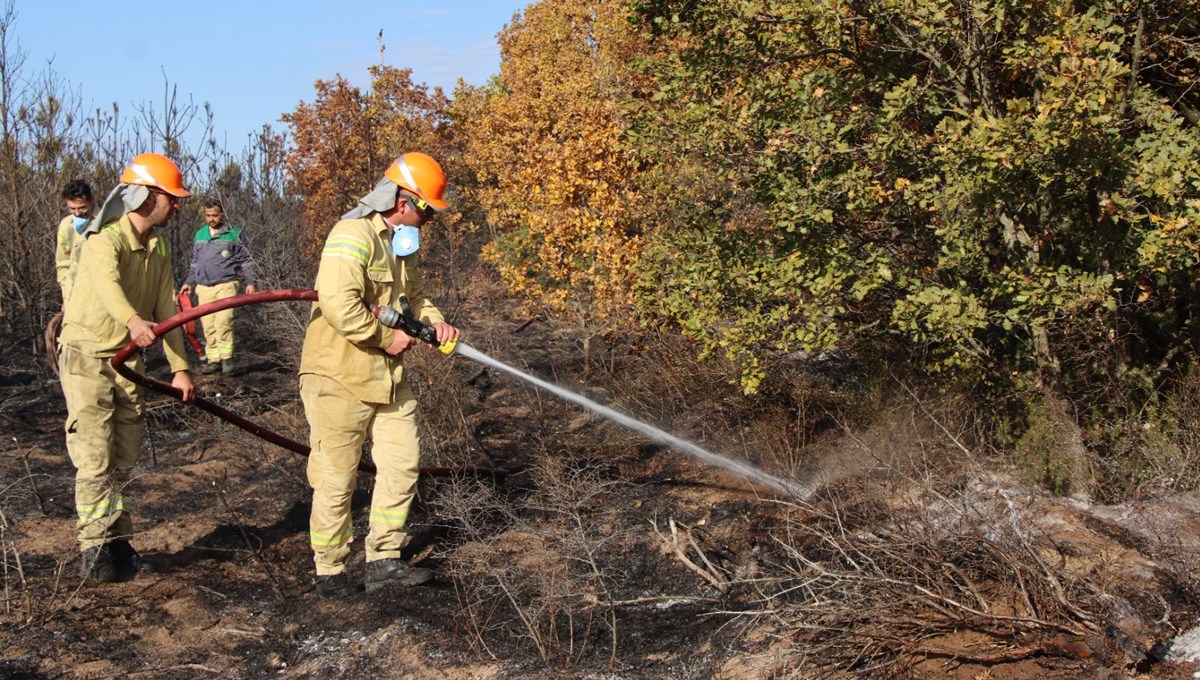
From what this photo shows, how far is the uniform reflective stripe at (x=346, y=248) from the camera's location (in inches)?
199

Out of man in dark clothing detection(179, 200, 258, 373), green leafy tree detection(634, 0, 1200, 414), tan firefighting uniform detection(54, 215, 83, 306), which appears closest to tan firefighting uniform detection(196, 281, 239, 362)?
man in dark clothing detection(179, 200, 258, 373)

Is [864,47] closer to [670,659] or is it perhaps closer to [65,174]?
[670,659]

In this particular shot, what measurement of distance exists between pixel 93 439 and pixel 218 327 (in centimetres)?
544

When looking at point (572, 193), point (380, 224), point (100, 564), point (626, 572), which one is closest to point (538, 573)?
point (626, 572)

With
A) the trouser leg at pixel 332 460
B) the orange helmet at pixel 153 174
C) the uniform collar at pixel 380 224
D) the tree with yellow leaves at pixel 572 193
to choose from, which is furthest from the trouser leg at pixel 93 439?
the tree with yellow leaves at pixel 572 193

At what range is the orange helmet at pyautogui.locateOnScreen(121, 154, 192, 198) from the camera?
5441 mm

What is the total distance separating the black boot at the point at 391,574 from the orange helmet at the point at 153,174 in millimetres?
2049

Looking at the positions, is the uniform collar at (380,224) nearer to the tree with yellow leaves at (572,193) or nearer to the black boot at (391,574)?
the black boot at (391,574)

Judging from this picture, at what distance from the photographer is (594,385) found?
10.5m

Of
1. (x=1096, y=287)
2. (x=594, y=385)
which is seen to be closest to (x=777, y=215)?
(x=1096, y=287)

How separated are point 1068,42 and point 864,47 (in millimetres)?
1602

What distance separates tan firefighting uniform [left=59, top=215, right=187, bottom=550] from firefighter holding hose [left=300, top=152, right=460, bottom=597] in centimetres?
95

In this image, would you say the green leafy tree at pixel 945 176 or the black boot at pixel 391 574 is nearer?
the green leafy tree at pixel 945 176

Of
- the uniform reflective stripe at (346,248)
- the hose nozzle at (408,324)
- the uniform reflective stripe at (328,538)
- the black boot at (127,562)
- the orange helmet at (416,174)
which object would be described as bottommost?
the black boot at (127,562)
